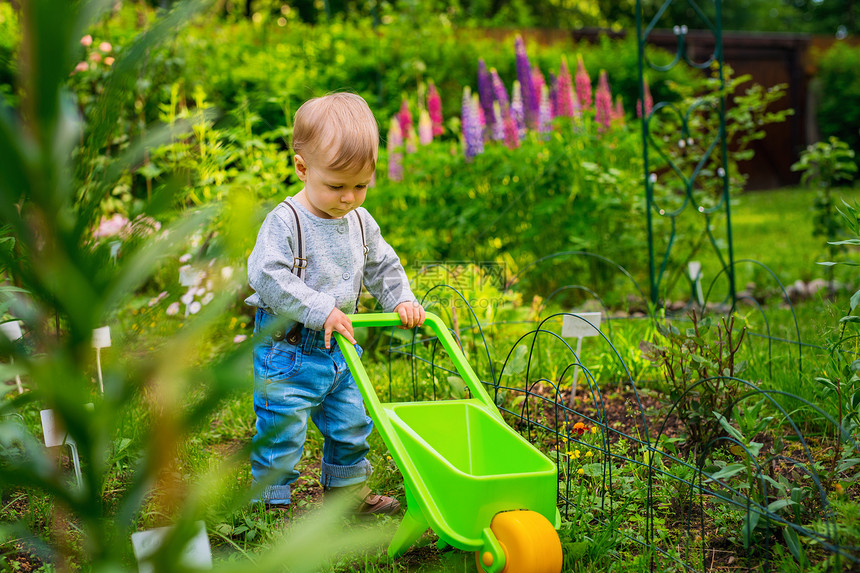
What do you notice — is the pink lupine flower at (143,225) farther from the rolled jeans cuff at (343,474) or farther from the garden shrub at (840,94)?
the garden shrub at (840,94)

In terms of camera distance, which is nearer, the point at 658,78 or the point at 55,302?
the point at 55,302

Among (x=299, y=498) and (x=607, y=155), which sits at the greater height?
(x=607, y=155)

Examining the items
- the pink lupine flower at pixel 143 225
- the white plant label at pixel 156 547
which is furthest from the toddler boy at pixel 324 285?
the pink lupine flower at pixel 143 225

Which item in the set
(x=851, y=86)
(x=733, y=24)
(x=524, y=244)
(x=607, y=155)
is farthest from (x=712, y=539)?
(x=733, y=24)

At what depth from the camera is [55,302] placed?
334 millimetres

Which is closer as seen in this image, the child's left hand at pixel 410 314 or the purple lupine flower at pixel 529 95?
the child's left hand at pixel 410 314

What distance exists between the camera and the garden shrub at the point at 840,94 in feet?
34.6

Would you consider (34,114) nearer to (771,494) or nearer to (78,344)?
(78,344)

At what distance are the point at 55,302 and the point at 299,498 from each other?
1933 millimetres

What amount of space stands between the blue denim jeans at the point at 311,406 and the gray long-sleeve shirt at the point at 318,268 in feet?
0.29

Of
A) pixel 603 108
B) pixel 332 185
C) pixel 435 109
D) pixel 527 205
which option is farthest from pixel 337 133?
pixel 435 109

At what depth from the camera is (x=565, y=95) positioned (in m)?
4.50

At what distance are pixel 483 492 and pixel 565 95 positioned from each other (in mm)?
3550

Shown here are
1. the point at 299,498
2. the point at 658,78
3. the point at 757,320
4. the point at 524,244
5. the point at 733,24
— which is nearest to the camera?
the point at 299,498
